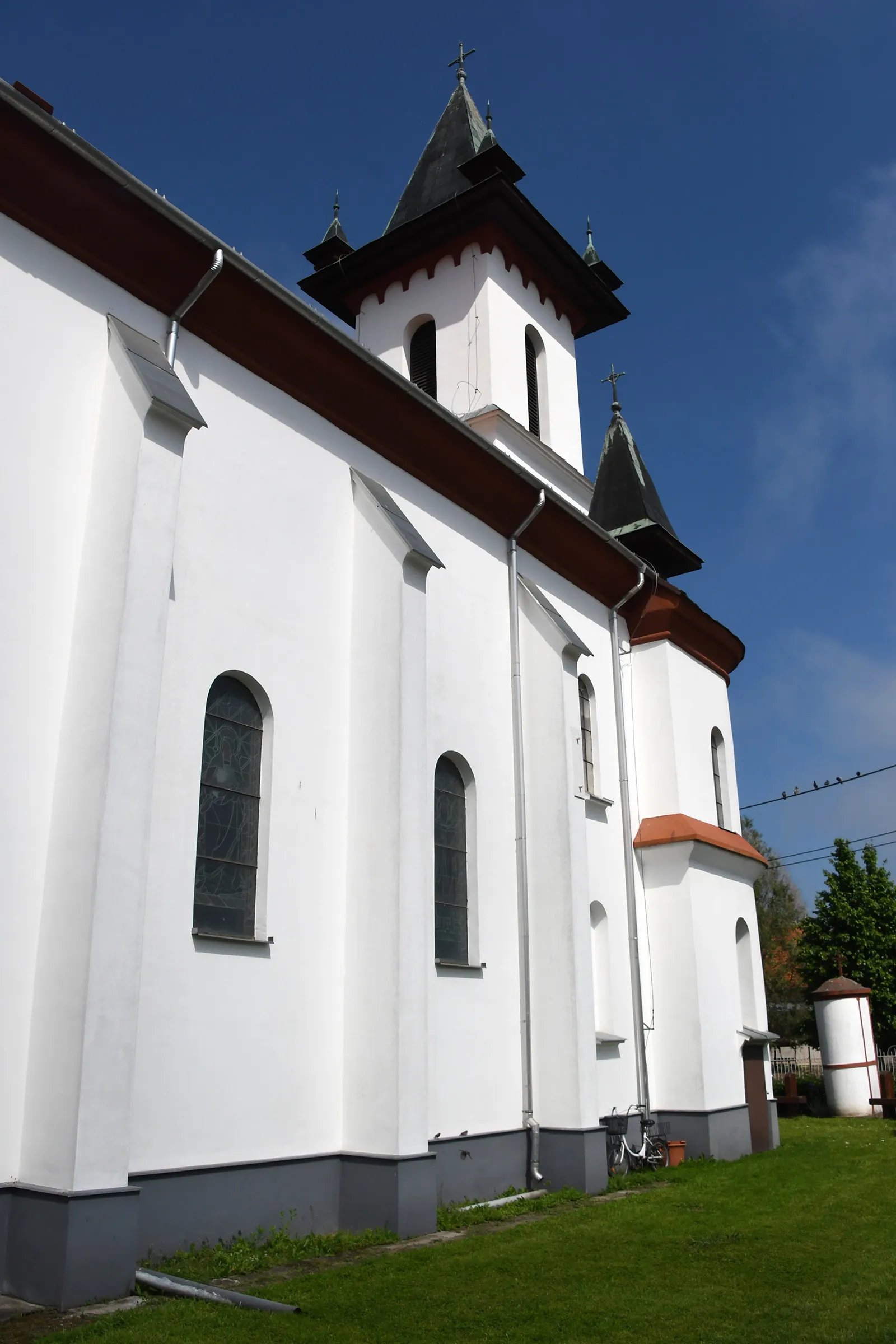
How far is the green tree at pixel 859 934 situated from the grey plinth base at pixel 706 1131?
16.4 m

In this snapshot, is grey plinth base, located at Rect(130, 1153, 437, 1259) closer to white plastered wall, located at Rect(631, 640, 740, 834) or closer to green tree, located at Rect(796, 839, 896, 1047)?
white plastered wall, located at Rect(631, 640, 740, 834)

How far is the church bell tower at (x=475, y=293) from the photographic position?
61.0 feet

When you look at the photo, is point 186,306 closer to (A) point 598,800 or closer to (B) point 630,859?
(A) point 598,800

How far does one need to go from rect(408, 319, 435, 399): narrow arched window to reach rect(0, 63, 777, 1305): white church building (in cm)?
529

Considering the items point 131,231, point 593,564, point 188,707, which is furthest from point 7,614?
point 593,564

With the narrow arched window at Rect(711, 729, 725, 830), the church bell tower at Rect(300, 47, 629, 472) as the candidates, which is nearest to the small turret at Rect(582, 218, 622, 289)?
the church bell tower at Rect(300, 47, 629, 472)

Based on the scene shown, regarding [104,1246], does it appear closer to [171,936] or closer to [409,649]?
[171,936]

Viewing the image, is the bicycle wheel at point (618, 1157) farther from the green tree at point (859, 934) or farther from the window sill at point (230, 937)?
the green tree at point (859, 934)

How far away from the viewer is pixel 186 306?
984 centimetres

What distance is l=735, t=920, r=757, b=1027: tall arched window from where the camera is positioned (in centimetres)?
1761

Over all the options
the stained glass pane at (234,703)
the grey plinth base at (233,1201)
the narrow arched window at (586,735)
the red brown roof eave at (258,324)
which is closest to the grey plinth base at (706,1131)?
the narrow arched window at (586,735)

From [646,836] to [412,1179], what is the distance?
7926 millimetres

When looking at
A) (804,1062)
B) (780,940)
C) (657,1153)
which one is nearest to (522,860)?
(657,1153)

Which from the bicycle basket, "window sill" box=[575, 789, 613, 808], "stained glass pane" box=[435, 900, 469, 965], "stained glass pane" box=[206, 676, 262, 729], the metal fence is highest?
"window sill" box=[575, 789, 613, 808]
